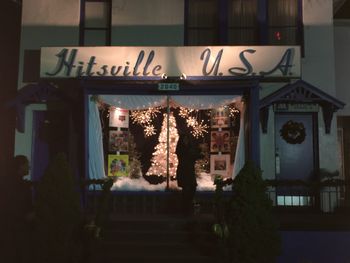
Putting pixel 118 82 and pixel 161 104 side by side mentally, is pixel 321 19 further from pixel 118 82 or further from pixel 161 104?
pixel 118 82

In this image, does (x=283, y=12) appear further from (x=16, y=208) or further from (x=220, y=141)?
(x=16, y=208)

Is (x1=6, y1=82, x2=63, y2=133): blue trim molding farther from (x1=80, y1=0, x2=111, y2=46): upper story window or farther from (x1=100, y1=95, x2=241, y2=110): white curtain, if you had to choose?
(x1=80, y1=0, x2=111, y2=46): upper story window

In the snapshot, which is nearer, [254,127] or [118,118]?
[254,127]

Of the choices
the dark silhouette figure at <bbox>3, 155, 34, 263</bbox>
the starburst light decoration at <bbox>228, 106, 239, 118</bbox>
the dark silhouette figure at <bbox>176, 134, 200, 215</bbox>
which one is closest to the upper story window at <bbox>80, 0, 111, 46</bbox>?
the starburst light decoration at <bbox>228, 106, 239, 118</bbox>

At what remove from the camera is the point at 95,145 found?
12109mm

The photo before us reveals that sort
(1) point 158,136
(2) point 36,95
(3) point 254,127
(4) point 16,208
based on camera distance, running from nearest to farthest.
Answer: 1. (4) point 16,208
2. (3) point 254,127
3. (2) point 36,95
4. (1) point 158,136

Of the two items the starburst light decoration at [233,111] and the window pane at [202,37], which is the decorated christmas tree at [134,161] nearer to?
the starburst light decoration at [233,111]

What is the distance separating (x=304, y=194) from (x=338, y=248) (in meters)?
3.17

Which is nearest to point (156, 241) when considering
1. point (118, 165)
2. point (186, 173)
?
point (186, 173)

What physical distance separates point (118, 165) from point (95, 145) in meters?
0.95

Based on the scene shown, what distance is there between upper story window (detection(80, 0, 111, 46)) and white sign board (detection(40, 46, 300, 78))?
1654 mm

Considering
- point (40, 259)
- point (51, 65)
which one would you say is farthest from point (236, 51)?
point (40, 259)

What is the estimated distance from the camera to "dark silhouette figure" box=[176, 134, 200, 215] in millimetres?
11109

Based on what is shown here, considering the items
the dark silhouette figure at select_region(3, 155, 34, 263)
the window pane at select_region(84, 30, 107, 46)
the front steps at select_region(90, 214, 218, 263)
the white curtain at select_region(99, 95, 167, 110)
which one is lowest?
the front steps at select_region(90, 214, 218, 263)
